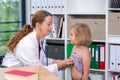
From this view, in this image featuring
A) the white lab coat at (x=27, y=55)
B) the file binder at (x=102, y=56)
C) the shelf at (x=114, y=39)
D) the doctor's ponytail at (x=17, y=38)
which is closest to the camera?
the white lab coat at (x=27, y=55)

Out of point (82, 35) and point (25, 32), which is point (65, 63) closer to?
point (82, 35)

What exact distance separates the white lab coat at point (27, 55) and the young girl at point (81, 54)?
0.64ft

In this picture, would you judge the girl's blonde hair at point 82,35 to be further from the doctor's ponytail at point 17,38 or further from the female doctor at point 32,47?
the doctor's ponytail at point 17,38

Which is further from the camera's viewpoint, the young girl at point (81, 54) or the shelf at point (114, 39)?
the shelf at point (114, 39)

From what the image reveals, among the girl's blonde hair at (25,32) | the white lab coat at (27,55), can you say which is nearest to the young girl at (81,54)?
the white lab coat at (27,55)

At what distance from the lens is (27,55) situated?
7.93 ft

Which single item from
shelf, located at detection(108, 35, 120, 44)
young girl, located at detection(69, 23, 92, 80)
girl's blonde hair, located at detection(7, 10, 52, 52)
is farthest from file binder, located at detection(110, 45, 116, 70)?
girl's blonde hair, located at detection(7, 10, 52, 52)

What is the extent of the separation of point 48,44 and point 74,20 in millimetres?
631

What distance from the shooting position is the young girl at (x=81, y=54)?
7.97ft

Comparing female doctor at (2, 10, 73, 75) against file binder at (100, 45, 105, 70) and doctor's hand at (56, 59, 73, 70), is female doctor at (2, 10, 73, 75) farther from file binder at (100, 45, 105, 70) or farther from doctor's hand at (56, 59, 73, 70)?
file binder at (100, 45, 105, 70)

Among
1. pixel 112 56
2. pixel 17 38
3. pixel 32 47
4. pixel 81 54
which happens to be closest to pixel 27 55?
pixel 32 47

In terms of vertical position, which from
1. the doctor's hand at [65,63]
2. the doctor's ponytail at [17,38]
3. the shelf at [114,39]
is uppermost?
the doctor's ponytail at [17,38]

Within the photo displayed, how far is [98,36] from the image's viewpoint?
356 cm

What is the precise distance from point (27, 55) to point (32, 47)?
0.29 feet
